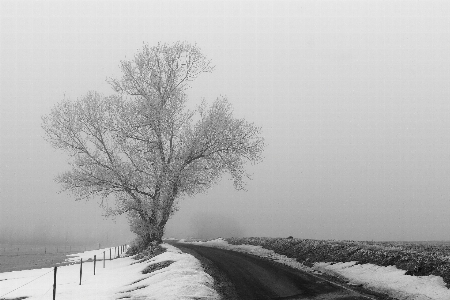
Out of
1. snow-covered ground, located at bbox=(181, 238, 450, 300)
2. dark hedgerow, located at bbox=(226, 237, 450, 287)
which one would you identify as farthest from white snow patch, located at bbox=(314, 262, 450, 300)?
dark hedgerow, located at bbox=(226, 237, 450, 287)

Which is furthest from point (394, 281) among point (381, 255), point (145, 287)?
point (145, 287)

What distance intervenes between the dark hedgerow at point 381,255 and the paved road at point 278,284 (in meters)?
2.65

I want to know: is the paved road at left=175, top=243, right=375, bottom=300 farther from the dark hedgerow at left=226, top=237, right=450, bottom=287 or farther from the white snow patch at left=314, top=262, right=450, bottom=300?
the dark hedgerow at left=226, top=237, right=450, bottom=287

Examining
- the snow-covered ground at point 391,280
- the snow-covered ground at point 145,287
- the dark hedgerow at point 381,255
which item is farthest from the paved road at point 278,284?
the dark hedgerow at point 381,255

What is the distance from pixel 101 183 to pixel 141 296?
19.9m

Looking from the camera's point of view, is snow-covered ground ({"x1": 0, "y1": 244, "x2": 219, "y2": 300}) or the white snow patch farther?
snow-covered ground ({"x1": 0, "y1": 244, "x2": 219, "y2": 300})

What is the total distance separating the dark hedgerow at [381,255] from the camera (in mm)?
14781

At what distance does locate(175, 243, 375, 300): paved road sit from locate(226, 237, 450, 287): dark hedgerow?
2652 millimetres

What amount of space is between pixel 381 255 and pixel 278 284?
5.46 m

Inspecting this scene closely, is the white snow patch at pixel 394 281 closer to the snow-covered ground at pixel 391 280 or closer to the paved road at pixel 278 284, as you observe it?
the snow-covered ground at pixel 391 280

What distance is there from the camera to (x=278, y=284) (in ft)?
52.7

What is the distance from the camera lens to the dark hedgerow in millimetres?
14781

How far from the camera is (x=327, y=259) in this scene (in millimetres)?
21516

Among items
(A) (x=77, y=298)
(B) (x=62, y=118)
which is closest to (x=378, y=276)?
(A) (x=77, y=298)
